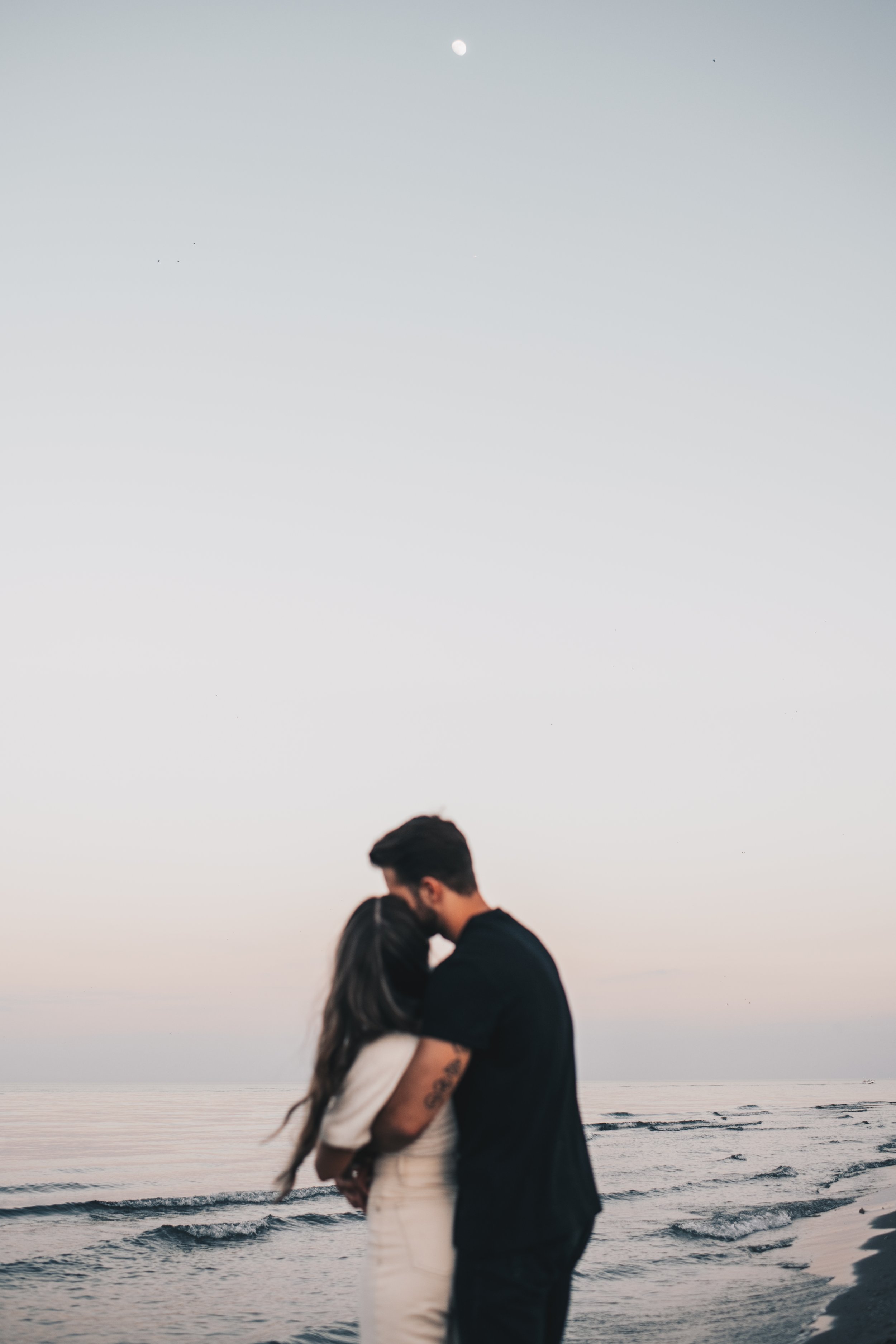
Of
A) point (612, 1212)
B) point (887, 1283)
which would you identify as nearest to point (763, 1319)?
point (887, 1283)

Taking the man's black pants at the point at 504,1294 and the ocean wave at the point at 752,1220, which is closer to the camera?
the man's black pants at the point at 504,1294

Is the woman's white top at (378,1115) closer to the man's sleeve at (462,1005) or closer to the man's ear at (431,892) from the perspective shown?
the man's sleeve at (462,1005)

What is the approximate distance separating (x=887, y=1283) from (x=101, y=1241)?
32.3 ft

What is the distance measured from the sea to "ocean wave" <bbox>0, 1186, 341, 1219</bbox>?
70mm

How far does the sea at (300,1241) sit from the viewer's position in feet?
28.7

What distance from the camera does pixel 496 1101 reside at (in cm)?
248

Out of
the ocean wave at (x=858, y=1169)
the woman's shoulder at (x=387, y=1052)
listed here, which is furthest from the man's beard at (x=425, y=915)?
the ocean wave at (x=858, y=1169)

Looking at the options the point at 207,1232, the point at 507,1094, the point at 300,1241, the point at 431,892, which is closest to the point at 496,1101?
the point at 507,1094

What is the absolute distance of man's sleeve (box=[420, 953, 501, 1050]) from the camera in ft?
7.76

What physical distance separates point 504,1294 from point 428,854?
1.05m

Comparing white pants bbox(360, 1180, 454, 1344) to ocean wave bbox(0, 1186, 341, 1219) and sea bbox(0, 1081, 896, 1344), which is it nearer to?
sea bbox(0, 1081, 896, 1344)

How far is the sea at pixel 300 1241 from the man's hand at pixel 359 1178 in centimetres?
39

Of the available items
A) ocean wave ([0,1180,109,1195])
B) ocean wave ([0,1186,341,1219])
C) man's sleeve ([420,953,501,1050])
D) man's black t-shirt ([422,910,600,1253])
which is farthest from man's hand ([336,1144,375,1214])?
ocean wave ([0,1180,109,1195])

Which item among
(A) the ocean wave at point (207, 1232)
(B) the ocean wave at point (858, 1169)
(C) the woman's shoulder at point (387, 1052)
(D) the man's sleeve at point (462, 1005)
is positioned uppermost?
(D) the man's sleeve at point (462, 1005)
